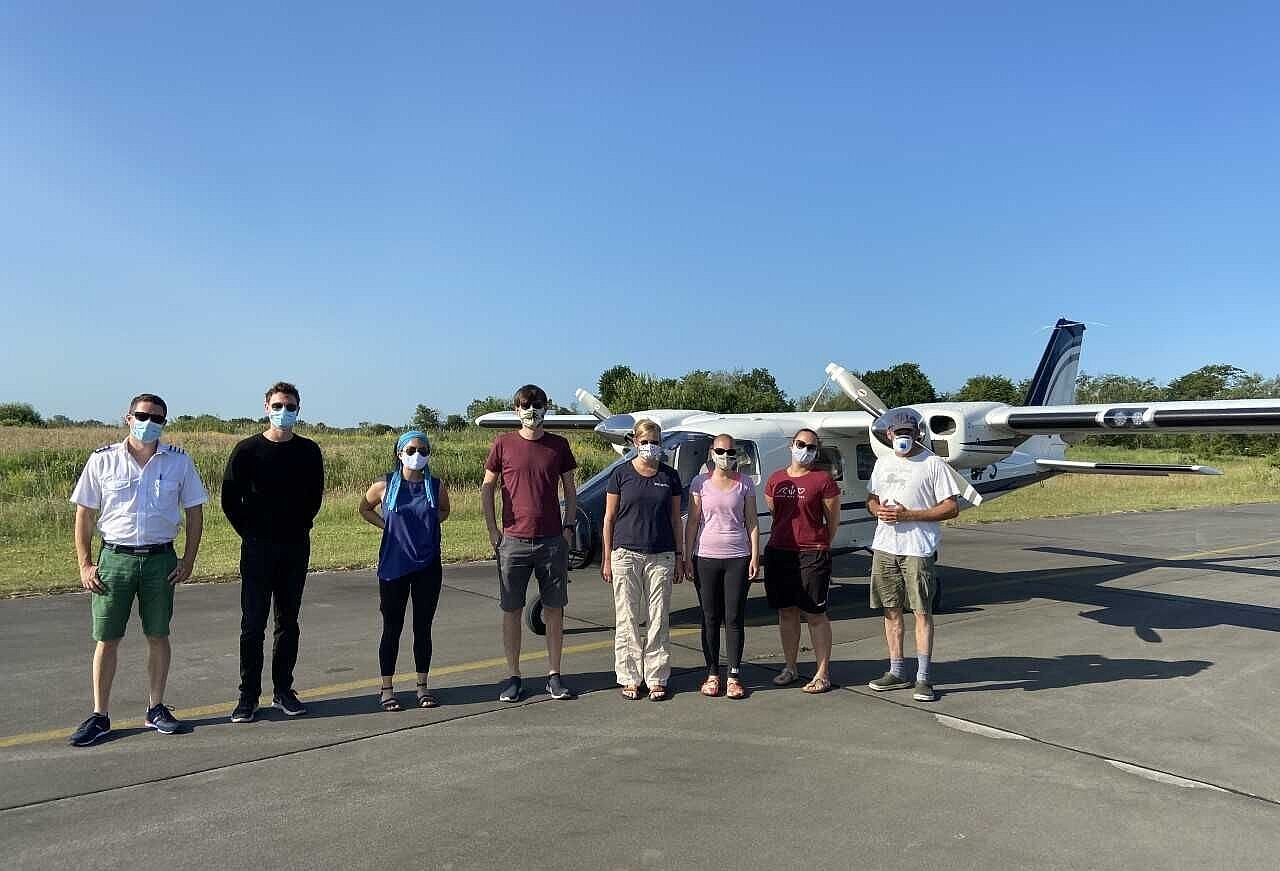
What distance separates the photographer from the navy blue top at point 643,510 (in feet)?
20.0

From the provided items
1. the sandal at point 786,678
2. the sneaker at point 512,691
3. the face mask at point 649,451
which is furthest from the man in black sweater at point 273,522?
the sandal at point 786,678

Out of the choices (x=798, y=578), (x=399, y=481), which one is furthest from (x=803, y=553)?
(x=399, y=481)

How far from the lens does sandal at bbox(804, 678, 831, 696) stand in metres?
6.25

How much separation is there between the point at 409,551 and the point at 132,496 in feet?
5.49

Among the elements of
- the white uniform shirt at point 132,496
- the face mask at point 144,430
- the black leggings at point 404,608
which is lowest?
the black leggings at point 404,608

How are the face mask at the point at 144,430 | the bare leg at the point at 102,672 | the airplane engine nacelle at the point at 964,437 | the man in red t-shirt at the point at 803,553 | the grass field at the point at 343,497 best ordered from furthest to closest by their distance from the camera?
the grass field at the point at 343,497, the airplane engine nacelle at the point at 964,437, the man in red t-shirt at the point at 803,553, the face mask at the point at 144,430, the bare leg at the point at 102,672

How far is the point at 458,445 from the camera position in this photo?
103 ft

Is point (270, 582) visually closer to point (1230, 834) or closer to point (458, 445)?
point (1230, 834)

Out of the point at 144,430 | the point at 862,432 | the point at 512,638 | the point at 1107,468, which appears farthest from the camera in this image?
the point at 1107,468

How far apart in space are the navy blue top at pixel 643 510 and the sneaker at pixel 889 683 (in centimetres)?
187

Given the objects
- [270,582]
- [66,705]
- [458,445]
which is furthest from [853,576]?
[458,445]

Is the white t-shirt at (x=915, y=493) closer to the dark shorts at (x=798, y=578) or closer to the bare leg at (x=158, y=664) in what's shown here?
the dark shorts at (x=798, y=578)

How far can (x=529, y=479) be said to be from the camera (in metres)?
5.91

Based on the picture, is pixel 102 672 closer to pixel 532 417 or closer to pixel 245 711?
pixel 245 711
